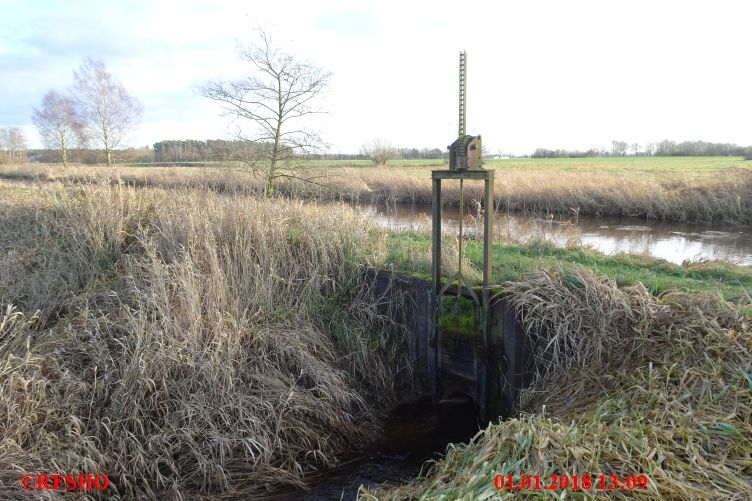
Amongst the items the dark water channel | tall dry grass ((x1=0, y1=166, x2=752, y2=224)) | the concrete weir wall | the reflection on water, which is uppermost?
tall dry grass ((x1=0, y1=166, x2=752, y2=224))

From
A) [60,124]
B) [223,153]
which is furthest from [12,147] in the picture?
[223,153]

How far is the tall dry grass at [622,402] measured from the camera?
2957 mm

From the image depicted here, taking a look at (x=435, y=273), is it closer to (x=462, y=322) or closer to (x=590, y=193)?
(x=462, y=322)

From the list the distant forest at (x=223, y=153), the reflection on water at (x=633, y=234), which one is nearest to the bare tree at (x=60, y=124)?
the distant forest at (x=223, y=153)

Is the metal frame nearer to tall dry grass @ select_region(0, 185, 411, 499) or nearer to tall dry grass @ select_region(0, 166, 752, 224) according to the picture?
tall dry grass @ select_region(0, 185, 411, 499)

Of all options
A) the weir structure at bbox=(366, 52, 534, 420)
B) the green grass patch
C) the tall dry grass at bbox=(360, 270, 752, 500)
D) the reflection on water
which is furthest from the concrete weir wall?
the reflection on water

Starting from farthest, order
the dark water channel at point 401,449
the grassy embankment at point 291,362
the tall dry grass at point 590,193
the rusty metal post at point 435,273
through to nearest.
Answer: the tall dry grass at point 590,193, the rusty metal post at point 435,273, the dark water channel at point 401,449, the grassy embankment at point 291,362

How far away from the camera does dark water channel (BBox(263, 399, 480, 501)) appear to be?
463 cm

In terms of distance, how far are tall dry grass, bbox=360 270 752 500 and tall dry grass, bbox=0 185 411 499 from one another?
154cm

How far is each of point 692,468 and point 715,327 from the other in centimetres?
163

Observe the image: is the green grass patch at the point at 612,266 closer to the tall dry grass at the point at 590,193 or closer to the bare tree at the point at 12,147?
the tall dry grass at the point at 590,193

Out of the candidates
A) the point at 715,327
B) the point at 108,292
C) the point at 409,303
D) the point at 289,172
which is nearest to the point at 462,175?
the point at 409,303

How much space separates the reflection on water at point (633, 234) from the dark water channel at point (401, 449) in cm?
435

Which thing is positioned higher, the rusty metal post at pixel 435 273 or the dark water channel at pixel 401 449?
the rusty metal post at pixel 435 273
